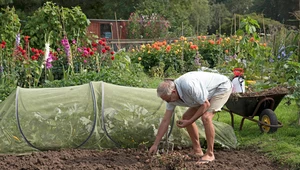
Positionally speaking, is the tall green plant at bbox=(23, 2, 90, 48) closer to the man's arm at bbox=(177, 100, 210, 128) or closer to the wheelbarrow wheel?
the wheelbarrow wheel

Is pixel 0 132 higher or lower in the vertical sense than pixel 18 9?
lower

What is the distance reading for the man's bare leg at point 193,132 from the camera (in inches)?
229

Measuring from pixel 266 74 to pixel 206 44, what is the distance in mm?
4755

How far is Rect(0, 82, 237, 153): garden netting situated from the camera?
239 inches

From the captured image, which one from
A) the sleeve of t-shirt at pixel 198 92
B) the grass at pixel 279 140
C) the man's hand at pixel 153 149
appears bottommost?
the grass at pixel 279 140

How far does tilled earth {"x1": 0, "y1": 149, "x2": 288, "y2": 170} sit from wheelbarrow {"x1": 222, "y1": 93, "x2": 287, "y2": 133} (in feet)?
2.29

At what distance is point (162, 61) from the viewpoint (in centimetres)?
1255

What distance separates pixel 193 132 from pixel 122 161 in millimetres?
913

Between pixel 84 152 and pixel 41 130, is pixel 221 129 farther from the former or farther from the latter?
pixel 41 130

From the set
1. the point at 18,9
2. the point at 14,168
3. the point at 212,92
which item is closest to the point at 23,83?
the point at 14,168

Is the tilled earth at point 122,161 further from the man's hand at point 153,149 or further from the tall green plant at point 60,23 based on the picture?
the tall green plant at point 60,23

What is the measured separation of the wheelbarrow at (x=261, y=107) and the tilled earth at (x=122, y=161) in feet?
2.29

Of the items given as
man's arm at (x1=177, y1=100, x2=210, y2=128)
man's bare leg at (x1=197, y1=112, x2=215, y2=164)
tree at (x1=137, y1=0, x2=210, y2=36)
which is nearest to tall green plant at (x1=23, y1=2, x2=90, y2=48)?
man's bare leg at (x1=197, y1=112, x2=215, y2=164)

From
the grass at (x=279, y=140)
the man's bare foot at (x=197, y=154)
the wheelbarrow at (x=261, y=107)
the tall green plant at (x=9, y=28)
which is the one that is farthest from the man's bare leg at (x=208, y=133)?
the tall green plant at (x=9, y=28)
